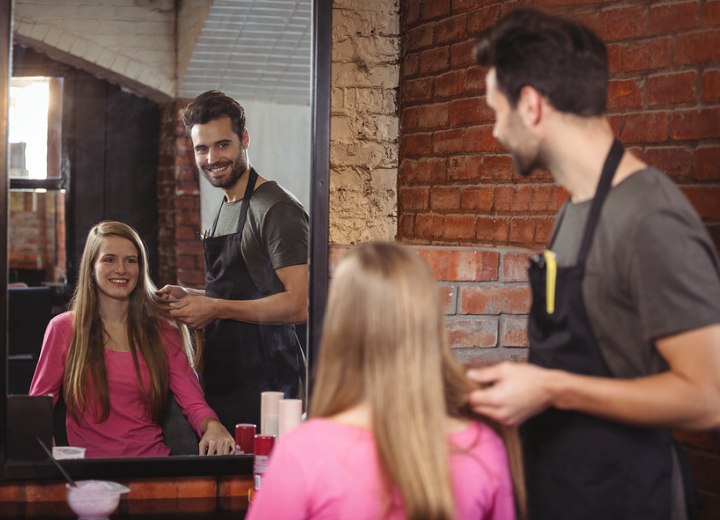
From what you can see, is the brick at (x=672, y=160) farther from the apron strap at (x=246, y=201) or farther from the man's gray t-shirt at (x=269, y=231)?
the apron strap at (x=246, y=201)

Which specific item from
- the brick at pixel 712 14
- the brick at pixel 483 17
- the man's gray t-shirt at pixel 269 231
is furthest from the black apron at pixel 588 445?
the brick at pixel 483 17

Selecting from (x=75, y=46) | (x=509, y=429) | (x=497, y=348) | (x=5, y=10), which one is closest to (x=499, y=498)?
(x=509, y=429)

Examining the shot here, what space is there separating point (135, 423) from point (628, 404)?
134 cm

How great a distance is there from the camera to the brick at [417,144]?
108 inches

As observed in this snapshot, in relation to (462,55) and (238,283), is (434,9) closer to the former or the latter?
(462,55)

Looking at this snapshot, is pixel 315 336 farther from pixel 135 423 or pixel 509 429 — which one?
pixel 509 429

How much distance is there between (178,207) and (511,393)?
125 centimetres

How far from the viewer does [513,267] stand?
2.27 m

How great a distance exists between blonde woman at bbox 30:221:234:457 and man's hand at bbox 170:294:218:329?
0.09ft

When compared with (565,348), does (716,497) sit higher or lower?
lower

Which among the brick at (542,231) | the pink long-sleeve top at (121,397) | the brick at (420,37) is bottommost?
the pink long-sleeve top at (121,397)

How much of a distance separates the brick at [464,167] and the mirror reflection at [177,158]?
587mm

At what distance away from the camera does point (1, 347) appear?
2033 mm

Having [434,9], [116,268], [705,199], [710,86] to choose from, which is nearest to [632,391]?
[705,199]
